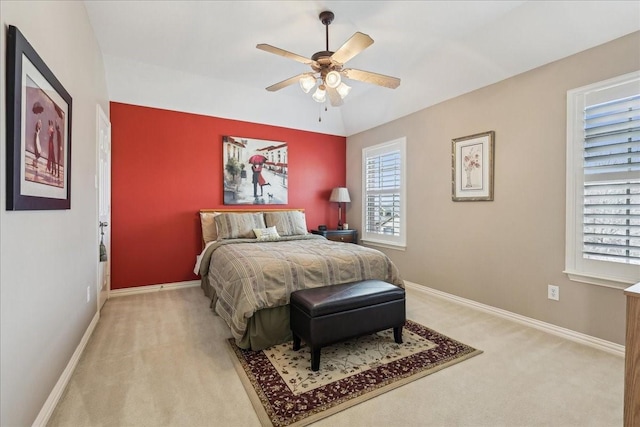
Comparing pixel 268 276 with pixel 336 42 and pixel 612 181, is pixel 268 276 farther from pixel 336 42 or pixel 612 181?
pixel 612 181

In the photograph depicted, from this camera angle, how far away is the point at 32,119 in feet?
4.82

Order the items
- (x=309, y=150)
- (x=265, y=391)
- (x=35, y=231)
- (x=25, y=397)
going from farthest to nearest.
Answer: (x=309, y=150), (x=265, y=391), (x=35, y=231), (x=25, y=397)

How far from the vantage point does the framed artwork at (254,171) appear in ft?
14.7

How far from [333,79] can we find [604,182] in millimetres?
2325

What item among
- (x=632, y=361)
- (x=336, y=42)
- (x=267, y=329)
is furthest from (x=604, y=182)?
(x=267, y=329)

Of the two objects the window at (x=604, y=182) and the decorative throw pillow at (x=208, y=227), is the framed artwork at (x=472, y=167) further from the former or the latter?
the decorative throw pillow at (x=208, y=227)

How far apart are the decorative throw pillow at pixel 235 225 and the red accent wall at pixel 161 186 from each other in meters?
0.49

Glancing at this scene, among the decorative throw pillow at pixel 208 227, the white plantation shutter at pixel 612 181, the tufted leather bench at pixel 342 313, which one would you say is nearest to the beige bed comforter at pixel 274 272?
the tufted leather bench at pixel 342 313

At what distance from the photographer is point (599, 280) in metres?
2.43

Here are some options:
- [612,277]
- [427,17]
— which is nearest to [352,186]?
[427,17]

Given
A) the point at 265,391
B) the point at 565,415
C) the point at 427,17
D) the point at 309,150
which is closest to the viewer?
the point at 565,415

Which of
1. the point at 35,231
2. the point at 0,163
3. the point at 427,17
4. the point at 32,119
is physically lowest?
the point at 35,231

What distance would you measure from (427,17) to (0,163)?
10.1 ft

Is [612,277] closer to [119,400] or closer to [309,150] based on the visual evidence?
[119,400]
